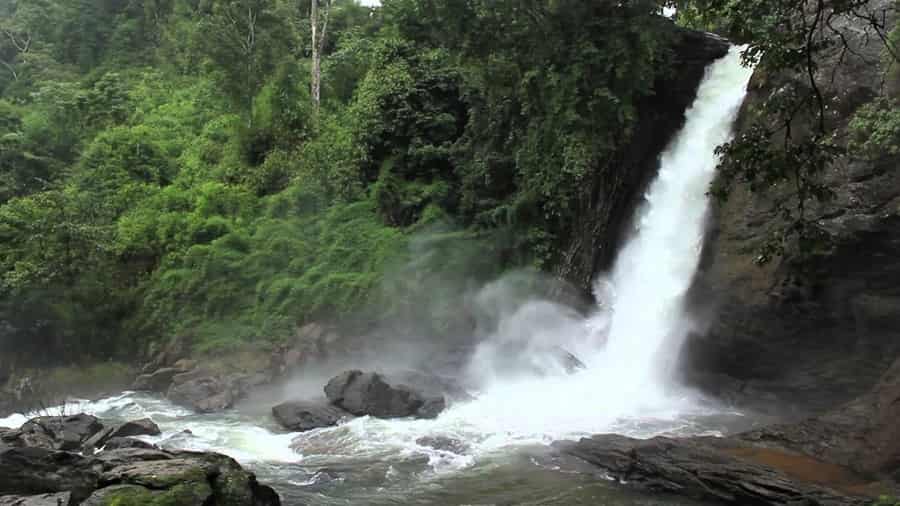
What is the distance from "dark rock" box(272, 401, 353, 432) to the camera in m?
14.6

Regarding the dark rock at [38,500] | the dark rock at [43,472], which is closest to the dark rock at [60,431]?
the dark rock at [43,472]

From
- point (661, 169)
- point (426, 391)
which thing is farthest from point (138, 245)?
point (661, 169)

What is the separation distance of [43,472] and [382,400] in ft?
22.5

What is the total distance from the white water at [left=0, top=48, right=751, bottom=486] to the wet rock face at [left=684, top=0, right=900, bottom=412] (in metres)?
1.02

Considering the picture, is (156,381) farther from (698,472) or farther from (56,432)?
(698,472)

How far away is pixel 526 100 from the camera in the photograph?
66.3 ft

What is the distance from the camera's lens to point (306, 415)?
1482 centimetres

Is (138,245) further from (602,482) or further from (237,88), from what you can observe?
(602,482)

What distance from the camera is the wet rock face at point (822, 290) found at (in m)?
13.4

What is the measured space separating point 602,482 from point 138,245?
696 inches

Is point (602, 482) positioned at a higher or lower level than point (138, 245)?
lower

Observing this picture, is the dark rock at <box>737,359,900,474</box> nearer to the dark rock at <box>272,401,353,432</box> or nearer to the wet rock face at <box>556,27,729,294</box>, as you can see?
the dark rock at <box>272,401,353,432</box>

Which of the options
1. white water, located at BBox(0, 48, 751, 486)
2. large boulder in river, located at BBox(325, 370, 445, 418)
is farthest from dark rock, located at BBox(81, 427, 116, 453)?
large boulder in river, located at BBox(325, 370, 445, 418)

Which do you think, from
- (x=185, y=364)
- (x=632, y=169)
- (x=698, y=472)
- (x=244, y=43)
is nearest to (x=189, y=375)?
(x=185, y=364)
